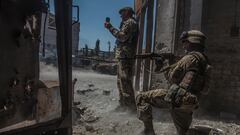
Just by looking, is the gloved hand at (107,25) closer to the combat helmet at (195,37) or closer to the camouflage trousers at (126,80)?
the camouflage trousers at (126,80)

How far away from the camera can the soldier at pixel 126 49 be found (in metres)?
5.92

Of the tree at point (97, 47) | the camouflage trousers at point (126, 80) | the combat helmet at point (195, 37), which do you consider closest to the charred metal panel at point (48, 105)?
the combat helmet at point (195, 37)

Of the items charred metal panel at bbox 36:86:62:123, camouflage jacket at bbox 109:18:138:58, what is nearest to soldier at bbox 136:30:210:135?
charred metal panel at bbox 36:86:62:123

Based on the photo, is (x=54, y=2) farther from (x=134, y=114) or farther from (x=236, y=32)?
(x=236, y=32)

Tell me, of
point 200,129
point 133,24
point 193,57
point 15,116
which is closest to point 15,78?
point 15,116

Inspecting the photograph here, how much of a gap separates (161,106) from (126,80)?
1476mm

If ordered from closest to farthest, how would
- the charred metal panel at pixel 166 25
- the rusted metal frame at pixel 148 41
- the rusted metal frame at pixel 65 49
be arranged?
the rusted metal frame at pixel 65 49
the charred metal panel at pixel 166 25
the rusted metal frame at pixel 148 41

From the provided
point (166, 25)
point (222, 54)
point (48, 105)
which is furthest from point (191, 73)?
point (166, 25)

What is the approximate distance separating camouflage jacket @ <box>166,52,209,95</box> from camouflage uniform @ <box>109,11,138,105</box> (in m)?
1.86

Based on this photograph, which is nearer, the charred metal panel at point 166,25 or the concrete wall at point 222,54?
the concrete wall at point 222,54

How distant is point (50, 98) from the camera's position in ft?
12.3

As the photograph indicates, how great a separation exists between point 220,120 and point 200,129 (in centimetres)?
160

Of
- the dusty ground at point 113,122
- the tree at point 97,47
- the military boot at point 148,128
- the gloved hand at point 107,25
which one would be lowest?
the dusty ground at point 113,122

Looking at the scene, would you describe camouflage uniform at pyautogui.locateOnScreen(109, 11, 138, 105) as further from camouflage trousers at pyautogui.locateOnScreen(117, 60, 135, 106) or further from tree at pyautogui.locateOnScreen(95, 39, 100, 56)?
tree at pyautogui.locateOnScreen(95, 39, 100, 56)
